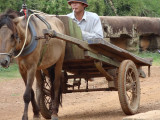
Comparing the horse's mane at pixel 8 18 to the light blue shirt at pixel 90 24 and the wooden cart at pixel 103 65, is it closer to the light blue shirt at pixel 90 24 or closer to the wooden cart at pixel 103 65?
the wooden cart at pixel 103 65

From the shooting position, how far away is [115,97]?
435 inches

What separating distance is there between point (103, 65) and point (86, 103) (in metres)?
2.47

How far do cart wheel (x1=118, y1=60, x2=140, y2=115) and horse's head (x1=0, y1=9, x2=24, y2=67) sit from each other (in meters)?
2.12

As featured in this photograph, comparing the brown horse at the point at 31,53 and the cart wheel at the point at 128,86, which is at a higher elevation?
the brown horse at the point at 31,53

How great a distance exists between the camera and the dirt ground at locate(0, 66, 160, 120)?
28.1 ft

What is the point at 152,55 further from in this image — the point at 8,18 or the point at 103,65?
the point at 8,18

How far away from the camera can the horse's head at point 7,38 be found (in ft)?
20.8

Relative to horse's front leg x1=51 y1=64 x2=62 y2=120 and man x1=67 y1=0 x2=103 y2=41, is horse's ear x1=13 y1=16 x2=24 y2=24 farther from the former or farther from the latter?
man x1=67 y1=0 x2=103 y2=41

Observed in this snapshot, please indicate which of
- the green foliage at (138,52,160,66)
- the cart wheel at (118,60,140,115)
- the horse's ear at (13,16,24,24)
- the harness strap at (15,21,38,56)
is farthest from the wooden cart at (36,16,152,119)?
the green foliage at (138,52,160,66)

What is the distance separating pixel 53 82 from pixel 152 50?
41.6 ft

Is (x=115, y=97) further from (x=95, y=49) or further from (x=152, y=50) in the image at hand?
(x=152, y=50)

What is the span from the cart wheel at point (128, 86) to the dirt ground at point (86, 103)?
0.21 m

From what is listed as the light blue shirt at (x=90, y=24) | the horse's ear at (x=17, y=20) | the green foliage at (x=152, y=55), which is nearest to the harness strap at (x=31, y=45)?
the horse's ear at (x=17, y=20)

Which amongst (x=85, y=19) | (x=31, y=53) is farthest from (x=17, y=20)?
(x=85, y=19)
